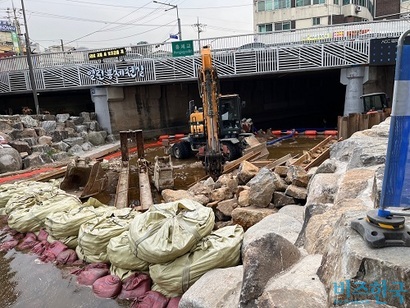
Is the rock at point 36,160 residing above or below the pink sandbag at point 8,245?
above

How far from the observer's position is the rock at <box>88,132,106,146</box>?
17.7m

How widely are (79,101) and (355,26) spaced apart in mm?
18708

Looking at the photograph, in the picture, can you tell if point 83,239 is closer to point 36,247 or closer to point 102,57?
point 36,247

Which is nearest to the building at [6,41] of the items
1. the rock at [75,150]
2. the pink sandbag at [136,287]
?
the rock at [75,150]

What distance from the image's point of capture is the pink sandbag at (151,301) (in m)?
3.50

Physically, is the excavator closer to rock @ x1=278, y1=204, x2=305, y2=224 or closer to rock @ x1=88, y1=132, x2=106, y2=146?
rock @ x1=278, y1=204, x2=305, y2=224

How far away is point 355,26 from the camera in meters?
17.2

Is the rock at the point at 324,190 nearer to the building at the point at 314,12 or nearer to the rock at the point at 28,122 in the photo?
the rock at the point at 28,122

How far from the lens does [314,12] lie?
34375 millimetres

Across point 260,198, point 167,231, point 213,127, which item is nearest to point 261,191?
point 260,198

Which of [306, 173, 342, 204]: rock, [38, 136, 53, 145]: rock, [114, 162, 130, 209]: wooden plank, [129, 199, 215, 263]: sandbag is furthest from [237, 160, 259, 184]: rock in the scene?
[38, 136, 53, 145]: rock

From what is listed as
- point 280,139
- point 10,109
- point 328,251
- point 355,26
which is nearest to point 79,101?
point 10,109

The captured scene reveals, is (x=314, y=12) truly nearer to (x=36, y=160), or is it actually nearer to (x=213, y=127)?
(x=213, y=127)

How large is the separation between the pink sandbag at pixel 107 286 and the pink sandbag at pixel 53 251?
1109mm
